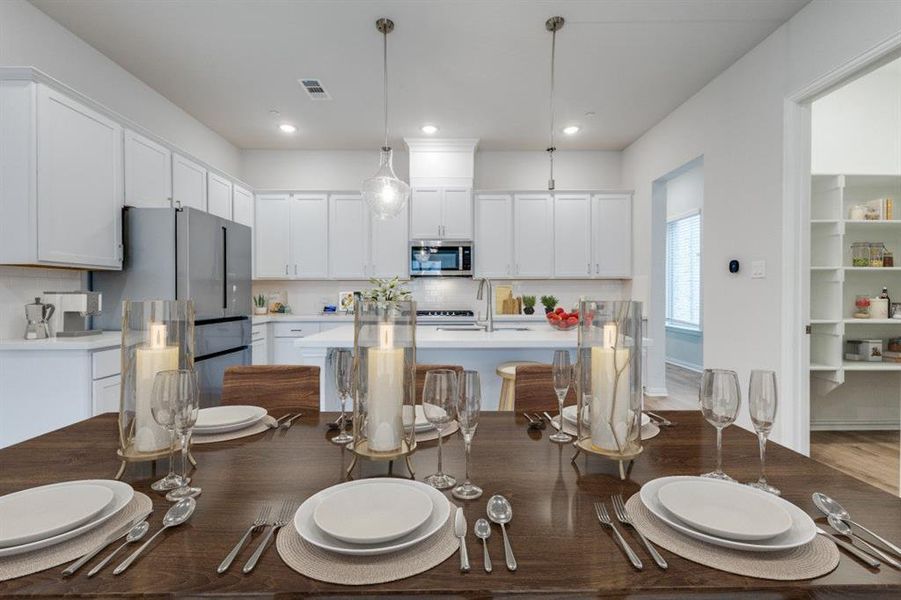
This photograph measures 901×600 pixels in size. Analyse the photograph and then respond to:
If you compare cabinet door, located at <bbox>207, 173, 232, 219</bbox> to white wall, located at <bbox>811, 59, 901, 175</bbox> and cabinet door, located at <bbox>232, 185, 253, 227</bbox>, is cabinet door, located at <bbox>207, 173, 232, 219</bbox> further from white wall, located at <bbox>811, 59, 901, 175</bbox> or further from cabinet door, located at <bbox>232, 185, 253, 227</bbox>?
white wall, located at <bbox>811, 59, 901, 175</bbox>

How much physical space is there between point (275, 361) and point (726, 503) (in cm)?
459

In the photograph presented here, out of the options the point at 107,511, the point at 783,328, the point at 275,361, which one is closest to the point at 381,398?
the point at 107,511

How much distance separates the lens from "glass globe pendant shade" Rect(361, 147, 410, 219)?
10.1 ft

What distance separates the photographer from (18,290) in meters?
2.56

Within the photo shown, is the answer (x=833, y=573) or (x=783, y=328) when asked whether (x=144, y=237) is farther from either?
(x=783, y=328)

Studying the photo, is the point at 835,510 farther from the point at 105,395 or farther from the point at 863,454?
the point at 863,454

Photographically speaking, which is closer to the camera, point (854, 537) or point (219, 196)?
point (854, 537)

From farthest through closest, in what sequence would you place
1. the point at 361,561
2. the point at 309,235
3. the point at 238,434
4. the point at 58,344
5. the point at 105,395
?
the point at 309,235
the point at 105,395
the point at 58,344
the point at 238,434
the point at 361,561

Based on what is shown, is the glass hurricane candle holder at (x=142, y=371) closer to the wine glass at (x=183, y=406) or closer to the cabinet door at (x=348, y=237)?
the wine glass at (x=183, y=406)

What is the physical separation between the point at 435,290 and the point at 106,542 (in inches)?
182

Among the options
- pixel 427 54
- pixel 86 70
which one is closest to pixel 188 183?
pixel 86 70

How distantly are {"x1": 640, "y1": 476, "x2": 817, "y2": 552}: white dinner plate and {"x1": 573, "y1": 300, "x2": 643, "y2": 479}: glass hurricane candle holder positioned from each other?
16 centimetres

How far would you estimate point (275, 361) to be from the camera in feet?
15.4

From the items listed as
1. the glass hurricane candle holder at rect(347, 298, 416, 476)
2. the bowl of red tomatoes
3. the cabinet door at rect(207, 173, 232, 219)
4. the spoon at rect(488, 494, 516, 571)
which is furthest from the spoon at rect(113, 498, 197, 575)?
the cabinet door at rect(207, 173, 232, 219)
